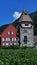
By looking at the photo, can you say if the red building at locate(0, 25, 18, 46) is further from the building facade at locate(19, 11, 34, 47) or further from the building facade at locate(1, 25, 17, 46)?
the building facade at locate(19, 11, 34, 47)

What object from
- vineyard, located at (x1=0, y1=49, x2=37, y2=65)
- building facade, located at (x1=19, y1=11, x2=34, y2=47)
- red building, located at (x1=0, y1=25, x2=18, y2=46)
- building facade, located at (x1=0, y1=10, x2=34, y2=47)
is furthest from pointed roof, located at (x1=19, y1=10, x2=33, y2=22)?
vineyard, located at (x1=0, y1=49, x2=37, y2=65)

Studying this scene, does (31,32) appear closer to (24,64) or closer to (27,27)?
(27,27)

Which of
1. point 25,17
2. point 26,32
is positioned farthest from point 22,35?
point 25,17

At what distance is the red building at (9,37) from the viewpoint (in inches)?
3093

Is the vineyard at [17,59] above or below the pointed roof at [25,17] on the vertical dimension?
below

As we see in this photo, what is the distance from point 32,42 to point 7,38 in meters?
8.09

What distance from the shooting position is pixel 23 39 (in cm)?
7862

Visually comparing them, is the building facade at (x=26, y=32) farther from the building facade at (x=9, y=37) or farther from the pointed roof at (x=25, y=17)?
the building facade at (x=9, y=37)

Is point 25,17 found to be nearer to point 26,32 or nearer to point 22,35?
point 26,32

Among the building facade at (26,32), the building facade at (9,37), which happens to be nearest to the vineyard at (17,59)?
the building facade at (26,32)

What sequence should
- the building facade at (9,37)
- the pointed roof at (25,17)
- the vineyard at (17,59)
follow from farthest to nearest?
the pointed roof at (25,17)
the building facade at (9,37)
the vineyard at (17,59)

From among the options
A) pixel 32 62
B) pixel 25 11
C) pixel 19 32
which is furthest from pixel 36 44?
pixel 32 62

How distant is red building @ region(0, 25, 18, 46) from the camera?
3093 inches

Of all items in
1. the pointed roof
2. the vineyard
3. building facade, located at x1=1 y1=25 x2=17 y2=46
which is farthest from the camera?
the pointed roof
